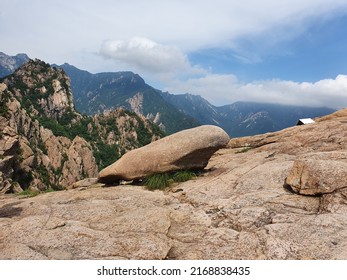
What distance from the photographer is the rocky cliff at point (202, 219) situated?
841 cm

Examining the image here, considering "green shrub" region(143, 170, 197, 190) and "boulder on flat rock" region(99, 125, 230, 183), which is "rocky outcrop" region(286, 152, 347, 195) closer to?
"boulder on flat rock" region(99, 125, 230, 183)

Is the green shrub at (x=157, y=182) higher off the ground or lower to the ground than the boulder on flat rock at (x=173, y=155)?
lower

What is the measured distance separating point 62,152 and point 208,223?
187 m

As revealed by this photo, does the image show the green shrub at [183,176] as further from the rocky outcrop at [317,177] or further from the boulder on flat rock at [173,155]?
the rocky outcrop at [317,177]

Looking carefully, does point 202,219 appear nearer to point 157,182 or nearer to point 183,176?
point 157,182

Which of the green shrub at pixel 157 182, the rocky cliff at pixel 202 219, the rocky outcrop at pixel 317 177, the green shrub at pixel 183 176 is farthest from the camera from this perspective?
the green shrub at pixel 183 176

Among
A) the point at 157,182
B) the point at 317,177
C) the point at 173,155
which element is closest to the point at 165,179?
the point at 157,182

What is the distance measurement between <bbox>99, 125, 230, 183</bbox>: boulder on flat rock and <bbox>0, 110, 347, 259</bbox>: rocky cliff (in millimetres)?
1202

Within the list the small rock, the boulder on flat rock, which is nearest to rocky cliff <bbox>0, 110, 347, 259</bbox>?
the small rock

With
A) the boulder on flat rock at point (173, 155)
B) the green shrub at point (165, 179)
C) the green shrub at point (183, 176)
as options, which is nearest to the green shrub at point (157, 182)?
the green shrub at point (165, 179)

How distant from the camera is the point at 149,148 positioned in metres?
16.4

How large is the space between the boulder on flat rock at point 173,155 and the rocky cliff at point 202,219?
1.20 meters

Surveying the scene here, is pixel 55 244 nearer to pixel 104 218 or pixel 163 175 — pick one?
pixel 104 218

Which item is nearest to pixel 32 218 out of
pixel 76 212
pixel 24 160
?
pixel 76 212
